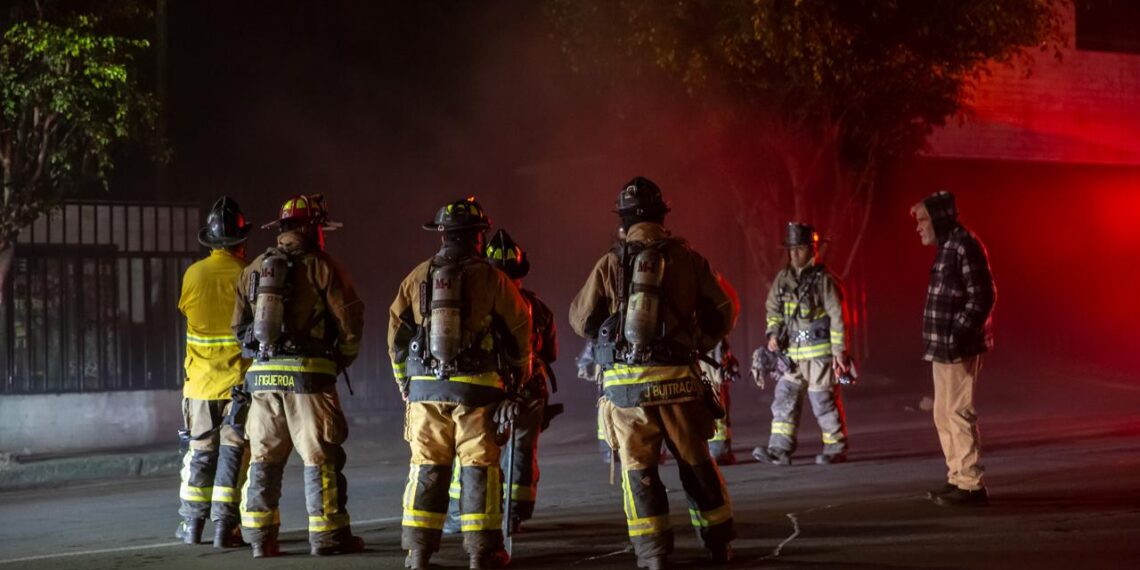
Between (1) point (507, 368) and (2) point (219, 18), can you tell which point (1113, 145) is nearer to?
(2) point (219, 18)

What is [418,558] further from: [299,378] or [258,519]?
[299,378]

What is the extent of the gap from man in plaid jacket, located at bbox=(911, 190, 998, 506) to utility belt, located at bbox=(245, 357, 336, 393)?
385 centimetres

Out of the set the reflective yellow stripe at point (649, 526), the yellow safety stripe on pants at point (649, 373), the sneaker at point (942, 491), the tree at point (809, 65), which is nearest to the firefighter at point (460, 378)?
the yellow safety stripe on pants at point (649, 373)

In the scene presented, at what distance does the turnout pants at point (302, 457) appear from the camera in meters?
7.34

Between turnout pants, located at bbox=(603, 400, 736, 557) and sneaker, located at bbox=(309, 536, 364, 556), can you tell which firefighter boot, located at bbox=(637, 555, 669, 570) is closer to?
turnout pants, located at bbox=(603, 400, 736, 557)

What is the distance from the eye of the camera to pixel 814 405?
11.2m

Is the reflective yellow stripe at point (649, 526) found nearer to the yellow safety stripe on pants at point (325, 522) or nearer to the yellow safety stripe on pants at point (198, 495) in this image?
the yellow safety stripe on pants at point (325, 522)

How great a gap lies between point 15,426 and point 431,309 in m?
8.54

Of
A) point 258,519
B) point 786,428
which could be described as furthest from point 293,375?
point 786,428

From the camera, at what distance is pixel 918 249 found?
66.5 ft

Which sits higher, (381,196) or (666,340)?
(381,196)

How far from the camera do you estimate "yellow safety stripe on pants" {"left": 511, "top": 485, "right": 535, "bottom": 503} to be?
8.11m

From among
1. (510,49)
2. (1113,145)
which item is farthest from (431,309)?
(1113,145)

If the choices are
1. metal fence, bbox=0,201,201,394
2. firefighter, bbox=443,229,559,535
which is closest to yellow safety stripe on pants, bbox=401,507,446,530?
firefighter, bbox=443,229,559,535
